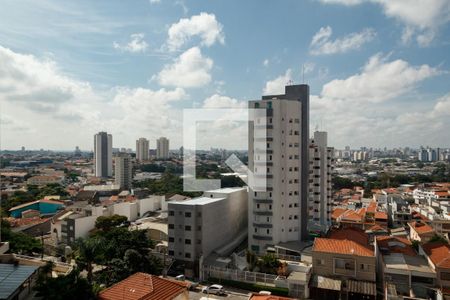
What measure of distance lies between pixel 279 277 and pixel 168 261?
19.6 ft

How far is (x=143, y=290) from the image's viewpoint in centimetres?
915

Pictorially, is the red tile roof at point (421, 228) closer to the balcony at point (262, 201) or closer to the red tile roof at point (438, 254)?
the red tile roof at point (438, 254)

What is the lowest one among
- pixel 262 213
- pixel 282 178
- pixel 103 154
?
pixel 262 213

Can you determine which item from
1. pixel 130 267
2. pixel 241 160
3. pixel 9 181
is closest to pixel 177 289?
pixel 130 267

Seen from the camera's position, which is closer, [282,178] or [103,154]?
[282,178]

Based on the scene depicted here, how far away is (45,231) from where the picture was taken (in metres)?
27.1

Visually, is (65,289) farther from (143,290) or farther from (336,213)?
(336,213)

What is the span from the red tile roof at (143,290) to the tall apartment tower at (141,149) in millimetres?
97761

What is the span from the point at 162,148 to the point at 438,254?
328ft

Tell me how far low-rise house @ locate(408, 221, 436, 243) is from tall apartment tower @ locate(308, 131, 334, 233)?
5.84m

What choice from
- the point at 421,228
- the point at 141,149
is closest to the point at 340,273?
the point at 421,228

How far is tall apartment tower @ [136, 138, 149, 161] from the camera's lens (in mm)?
104812

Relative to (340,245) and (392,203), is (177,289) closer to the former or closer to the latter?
(340,245)

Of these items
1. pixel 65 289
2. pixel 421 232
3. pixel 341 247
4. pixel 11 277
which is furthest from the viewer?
pixel 421 232
